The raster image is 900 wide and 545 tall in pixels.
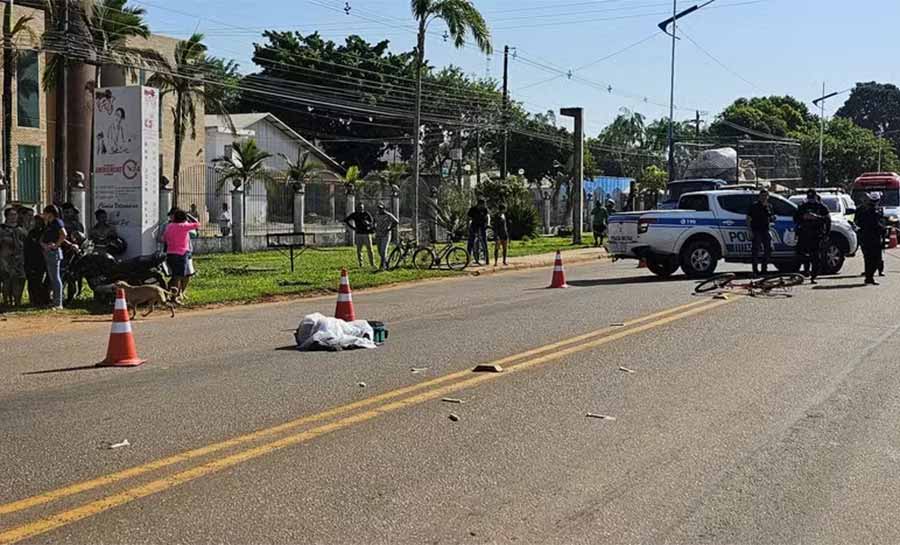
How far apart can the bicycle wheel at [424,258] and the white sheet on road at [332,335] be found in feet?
41.7

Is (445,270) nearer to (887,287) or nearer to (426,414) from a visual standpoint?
(887,287)

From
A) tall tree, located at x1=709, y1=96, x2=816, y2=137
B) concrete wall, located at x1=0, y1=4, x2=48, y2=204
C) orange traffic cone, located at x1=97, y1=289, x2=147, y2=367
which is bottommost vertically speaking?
orange traffic cone, located at x1=97, y1=289, x2=147, y2=367

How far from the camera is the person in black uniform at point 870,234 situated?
19.2 meters

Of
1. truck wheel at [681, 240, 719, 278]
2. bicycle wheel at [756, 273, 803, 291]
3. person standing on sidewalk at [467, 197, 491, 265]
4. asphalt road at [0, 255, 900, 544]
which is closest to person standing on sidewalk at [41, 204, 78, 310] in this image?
asphalt road at [0, 255, 900, 544]

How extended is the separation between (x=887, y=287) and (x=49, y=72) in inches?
916

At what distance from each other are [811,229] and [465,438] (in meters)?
14.1

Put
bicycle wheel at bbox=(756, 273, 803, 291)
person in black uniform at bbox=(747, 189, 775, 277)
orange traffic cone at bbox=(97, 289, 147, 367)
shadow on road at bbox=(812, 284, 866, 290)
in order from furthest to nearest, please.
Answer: person in black uniform at bbox=(747, 189, 775, 277) < shadow on road at bbox=(812, 284, 866, 290) < bicycle wheel at bbox=(756, 273, 803, 291) < orange traffic cone at bbox=(97, 289, 147, 367)

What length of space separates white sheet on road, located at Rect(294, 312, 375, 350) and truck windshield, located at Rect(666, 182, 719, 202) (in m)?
24.5

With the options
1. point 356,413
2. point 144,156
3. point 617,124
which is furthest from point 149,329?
point 617,124

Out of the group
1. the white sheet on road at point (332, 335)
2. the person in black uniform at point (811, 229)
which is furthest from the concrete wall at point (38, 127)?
the white sheet on road at point (332, 335)

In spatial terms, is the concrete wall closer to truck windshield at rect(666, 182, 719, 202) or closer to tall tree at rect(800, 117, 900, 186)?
truck windshield at rect(666, 182, 719, 202)

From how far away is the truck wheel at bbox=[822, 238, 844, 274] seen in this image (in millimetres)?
21453

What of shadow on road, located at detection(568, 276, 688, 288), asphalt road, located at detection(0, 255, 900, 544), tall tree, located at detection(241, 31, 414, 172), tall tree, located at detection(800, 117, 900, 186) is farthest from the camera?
tall tree, located at detection(800, 117, 900, 186)

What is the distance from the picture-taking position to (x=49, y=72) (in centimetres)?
2983
